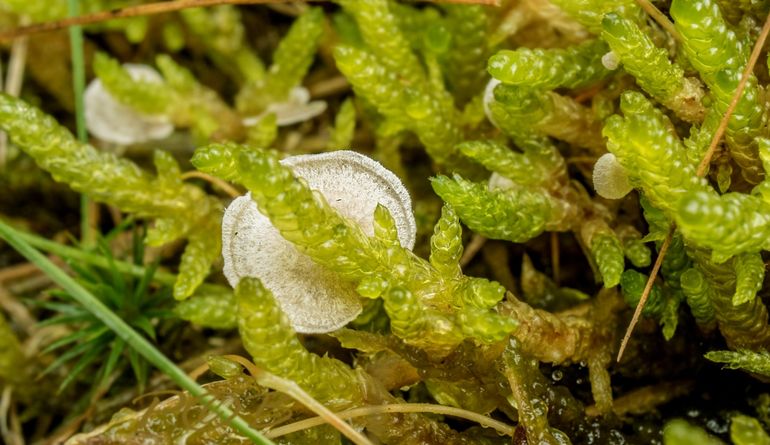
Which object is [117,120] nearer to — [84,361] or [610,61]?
[84,361]

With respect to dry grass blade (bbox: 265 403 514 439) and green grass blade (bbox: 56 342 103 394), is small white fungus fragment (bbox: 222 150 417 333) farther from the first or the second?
green grass blade (bbox: 56 342 103 394)

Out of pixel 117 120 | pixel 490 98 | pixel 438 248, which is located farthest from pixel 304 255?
pixel 117 120

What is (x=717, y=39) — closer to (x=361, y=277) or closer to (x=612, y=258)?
(x=612, y=258)

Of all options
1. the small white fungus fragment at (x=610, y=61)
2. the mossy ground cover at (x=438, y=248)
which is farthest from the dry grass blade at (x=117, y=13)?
the small white fungus fragment at (x=610, y=61)

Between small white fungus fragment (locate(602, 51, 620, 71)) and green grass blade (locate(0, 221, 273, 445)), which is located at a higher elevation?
small white fungus fragment (locate(602, 51, 620, 71))

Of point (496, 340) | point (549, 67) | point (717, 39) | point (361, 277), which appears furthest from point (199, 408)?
point (717, 39)

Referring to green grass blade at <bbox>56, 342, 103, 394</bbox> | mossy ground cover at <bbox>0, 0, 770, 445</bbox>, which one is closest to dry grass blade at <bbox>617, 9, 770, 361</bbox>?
mossy ground cover at <bbox>0, 0, 770, 445</bbox>

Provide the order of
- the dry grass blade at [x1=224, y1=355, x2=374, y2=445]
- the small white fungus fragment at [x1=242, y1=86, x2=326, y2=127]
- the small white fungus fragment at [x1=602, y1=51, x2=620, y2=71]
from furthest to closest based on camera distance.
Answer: the small white fungus fragment at [x1=242, y1=86, x2=326, y2=127] < the small white fungus fragment at [x1=602, y1=51, x2=620, y2=71] < the dry grass blade at [x1=224, y1=355, x2=374, y2=445]
